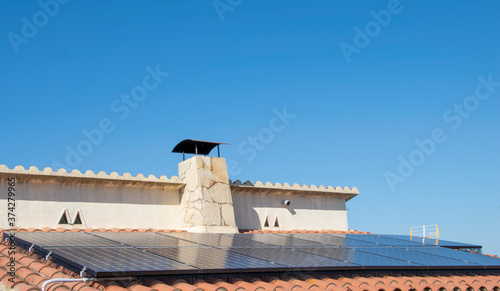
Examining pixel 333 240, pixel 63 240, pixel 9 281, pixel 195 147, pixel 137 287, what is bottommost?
pixel 137 287

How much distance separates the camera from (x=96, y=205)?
15188mm

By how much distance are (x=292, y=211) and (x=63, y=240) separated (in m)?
10.5

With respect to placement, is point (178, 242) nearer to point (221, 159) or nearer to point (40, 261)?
point (40, 261)

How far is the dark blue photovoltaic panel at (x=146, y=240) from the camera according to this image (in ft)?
34.6

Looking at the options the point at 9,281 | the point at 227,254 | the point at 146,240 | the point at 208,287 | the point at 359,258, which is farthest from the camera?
the point at 359,258

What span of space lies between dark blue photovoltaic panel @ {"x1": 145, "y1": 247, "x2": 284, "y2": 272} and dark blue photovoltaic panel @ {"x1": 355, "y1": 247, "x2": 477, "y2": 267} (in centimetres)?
422

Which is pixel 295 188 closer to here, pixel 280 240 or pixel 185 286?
pixel 280 240

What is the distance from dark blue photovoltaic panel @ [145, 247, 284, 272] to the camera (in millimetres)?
8953

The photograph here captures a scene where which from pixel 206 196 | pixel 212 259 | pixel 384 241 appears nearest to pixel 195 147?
pixel 206 196

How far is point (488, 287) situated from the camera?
38.9 ft

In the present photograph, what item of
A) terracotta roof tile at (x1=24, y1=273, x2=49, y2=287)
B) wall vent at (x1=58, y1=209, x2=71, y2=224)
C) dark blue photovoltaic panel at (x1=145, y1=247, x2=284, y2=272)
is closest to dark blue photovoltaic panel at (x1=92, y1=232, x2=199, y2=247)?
dark blue photovoltaic panel at (x1=145, y1=247, x2=284, y2=272)

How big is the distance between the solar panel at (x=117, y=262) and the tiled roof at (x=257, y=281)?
130mm

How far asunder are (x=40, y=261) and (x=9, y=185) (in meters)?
5.96

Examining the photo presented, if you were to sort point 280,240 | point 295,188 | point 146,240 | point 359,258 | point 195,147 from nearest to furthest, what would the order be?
point 146,240
point 359,258
point 280,240
point 195,147
point 295,188
